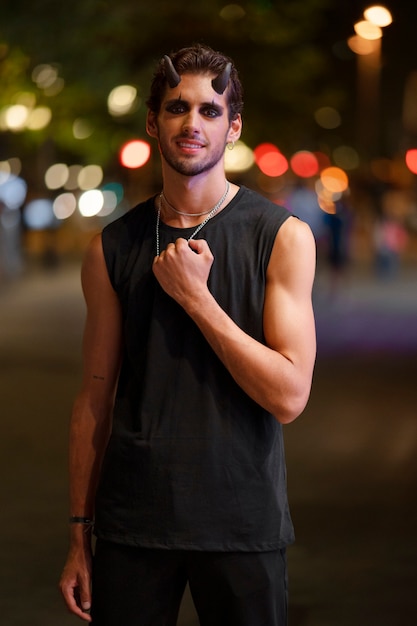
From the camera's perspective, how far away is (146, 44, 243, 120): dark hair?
300cm

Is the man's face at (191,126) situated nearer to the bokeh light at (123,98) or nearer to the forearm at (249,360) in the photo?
the forearm at (249,360)

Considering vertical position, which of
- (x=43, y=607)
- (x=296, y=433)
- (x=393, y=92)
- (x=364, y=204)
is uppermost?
(x=393, y=92)

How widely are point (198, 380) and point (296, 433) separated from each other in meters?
6.53

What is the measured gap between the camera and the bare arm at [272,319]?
2.85 meters

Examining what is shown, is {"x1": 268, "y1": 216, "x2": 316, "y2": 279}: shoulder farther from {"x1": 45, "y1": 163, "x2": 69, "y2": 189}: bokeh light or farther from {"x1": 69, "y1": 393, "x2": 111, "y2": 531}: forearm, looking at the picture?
{"x1": 45, "y1": 163, "x2": 69, "y2": 189}: bokeh light

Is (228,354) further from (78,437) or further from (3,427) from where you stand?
(3,427)

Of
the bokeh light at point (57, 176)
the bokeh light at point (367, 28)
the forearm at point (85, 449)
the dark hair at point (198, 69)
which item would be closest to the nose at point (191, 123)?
the dark hair at point (198, 69)

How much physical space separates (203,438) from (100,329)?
41 cm

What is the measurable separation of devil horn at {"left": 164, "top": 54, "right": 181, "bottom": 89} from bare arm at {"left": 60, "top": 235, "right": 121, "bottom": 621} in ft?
1.39

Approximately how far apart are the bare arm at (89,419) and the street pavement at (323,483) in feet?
8.01

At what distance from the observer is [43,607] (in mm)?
5688

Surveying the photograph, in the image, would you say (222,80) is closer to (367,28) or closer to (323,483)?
(323,483)

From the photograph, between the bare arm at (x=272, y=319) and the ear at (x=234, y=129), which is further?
the ear at (x=234, y=129)

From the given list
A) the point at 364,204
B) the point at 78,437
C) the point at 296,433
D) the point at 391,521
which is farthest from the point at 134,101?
the point at 78,437
